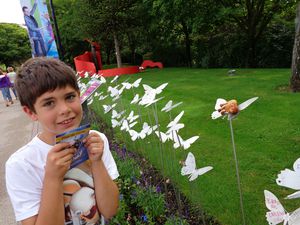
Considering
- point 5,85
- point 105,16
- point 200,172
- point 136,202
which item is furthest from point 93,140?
point 105,16

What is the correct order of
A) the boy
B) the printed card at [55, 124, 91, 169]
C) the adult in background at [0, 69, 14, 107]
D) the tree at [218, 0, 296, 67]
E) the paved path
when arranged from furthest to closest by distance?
the tree at [218, 0, 296, 67] < the adult in background at [0, 69, 14, 107] < the paved path < the boy < the printed card at [55, 124, 91, 169]

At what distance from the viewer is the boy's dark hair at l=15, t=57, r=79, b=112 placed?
156 centimetres

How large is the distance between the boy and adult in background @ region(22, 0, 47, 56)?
15.7 meters

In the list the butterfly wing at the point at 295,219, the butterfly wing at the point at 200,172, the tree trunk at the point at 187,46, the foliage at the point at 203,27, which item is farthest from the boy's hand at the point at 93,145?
the tree trunk at the point at 187,46

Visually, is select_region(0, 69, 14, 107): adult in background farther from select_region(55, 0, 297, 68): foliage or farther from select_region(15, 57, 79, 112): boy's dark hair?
select_region(15, 57, 79, 112): boy's dark hair

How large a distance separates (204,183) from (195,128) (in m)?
2.13

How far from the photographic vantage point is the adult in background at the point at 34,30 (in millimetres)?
16516

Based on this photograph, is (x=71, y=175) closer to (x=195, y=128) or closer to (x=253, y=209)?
(x=253, y=209)

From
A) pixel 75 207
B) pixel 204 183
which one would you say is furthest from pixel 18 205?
pixel 204 183

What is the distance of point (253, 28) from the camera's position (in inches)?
633

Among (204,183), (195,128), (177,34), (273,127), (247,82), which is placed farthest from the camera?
(177,34)

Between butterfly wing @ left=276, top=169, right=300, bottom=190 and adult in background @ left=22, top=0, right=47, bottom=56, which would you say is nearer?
butterfly wing @ left=276, top=169, right=300, bottom=190

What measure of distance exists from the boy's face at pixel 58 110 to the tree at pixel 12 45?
50.6m

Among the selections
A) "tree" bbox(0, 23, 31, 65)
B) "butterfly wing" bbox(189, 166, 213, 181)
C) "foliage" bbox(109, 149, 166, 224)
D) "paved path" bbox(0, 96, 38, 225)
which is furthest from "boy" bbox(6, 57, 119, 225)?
"tree" bbox(0, 23, 31, 65)
